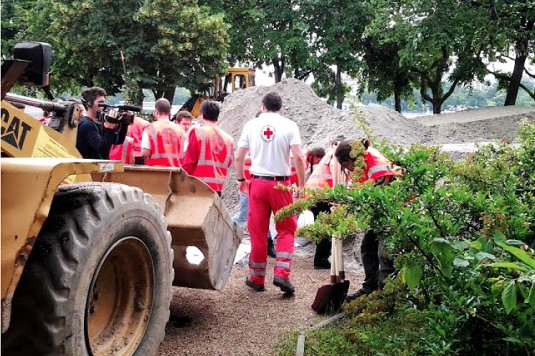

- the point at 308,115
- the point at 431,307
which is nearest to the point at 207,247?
the point at 431,307

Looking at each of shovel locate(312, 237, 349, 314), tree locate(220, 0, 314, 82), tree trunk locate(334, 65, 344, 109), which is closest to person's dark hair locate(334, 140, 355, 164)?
shovel locate(312, 237, 349, 314)

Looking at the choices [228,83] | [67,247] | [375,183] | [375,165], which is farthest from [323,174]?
[228,83]

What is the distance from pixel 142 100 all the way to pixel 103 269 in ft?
84.7

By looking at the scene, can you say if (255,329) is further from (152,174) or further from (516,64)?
(516,64)

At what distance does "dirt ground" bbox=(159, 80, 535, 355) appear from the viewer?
5.14 metres

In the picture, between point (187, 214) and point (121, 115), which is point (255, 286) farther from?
point (121, 115)

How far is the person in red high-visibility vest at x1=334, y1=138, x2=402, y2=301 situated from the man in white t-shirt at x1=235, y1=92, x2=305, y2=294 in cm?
72

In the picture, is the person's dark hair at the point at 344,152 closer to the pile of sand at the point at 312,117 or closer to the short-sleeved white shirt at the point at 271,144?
the short-sleeved white shirt at the point at 271,144

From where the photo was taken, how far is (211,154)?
7410mm

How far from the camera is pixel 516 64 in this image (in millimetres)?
25141

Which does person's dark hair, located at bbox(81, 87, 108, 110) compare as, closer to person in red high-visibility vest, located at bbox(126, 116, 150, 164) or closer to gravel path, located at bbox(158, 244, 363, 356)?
person in red high-visibility vest, located at bbox(126, 116, 150, 164)

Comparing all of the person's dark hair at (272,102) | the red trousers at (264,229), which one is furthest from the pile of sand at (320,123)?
the red trousers at (264,229)

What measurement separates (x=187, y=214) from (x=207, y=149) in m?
2.46

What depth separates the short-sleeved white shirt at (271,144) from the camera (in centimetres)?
671
